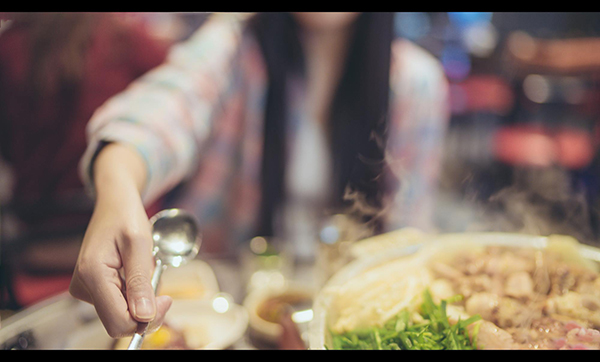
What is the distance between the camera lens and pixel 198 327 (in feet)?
3.88

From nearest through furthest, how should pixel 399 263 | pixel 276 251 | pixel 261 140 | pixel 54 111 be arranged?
pixel 399 263 → pixel 276 251 → pixel 54 111 → pixel 261 140

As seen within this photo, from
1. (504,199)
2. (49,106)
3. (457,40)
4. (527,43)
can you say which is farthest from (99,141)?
(457,40)

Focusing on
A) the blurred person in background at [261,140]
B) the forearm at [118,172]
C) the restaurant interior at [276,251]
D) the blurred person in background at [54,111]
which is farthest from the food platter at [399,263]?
the blurred person in background at [54,111]

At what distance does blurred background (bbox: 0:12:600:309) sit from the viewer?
963 mm

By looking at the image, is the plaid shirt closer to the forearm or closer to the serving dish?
the forearm

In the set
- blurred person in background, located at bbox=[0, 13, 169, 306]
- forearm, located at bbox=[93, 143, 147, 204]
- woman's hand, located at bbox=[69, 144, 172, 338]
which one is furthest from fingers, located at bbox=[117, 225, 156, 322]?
blurred person in background, located at bbox=[0, 13, 169, 306]

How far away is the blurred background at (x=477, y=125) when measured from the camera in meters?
0.96

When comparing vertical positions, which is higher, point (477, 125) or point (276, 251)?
point (477, 125)

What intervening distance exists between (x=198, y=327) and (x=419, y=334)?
76cm

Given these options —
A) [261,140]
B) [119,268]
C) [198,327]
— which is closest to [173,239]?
[119,268]

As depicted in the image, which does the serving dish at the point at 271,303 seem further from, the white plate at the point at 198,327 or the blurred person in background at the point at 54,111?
the blurred person in background at the point at 54,111

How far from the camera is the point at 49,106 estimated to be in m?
1.91

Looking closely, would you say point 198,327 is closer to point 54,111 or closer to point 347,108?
point 347,108

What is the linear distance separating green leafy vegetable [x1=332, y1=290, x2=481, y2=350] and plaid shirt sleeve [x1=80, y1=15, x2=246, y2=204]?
67 cm
